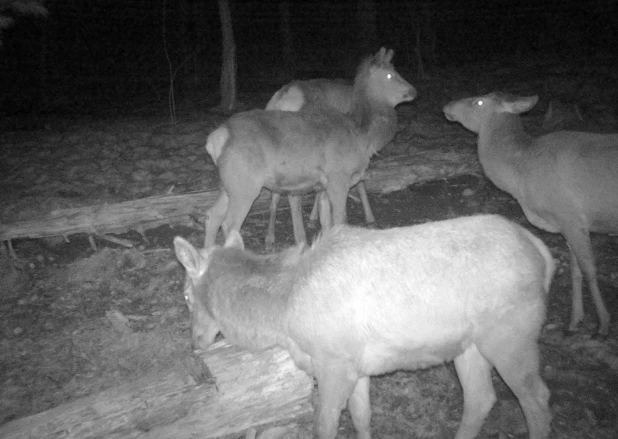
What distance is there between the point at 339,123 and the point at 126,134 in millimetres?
7134

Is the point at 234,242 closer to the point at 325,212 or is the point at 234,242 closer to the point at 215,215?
the point at 215,215

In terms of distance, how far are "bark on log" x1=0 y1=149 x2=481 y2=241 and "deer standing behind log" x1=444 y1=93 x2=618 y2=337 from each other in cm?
268

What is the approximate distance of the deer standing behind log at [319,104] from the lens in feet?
26.3

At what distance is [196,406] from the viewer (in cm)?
370

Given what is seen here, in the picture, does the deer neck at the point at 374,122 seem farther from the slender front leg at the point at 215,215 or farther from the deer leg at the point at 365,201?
the slender front leg at the point at 215,215

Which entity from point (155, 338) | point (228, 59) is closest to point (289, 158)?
point (155, 338)

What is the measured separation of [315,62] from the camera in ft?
92.4

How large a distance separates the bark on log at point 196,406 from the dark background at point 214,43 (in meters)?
17.2

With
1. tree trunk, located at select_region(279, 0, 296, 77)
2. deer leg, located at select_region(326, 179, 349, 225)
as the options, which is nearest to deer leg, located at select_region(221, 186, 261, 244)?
deer leg, located at select_region(326, 179, 349, 225)

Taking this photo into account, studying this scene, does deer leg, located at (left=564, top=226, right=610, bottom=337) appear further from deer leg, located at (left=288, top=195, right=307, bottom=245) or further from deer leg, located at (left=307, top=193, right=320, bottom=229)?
deer leg, located at (left=307, top=193, right=320, bottom=229)

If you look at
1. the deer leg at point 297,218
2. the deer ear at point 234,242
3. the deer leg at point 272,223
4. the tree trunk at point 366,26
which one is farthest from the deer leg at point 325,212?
the tree trunk at point 366,26

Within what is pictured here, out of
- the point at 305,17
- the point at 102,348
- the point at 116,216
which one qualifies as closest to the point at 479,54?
the point at 305,17

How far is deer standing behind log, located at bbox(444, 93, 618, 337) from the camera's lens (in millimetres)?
5414

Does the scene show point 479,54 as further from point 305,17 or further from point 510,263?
point 510,263
